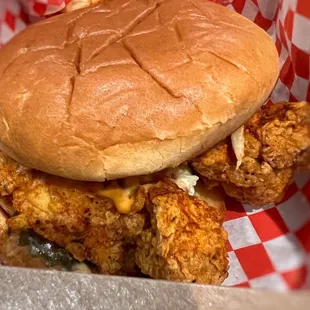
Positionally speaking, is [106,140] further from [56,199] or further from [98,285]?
[98,285]

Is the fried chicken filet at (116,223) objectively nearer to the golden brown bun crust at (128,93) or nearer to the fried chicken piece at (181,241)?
the fried chicken piece at (181,241)

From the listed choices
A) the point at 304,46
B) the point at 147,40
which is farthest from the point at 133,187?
the point at 304,46

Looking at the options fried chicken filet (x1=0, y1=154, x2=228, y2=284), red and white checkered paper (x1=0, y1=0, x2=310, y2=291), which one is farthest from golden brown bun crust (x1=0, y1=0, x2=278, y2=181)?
red and white checkered paper (x1=0, y1=0, x2=310, y2=291)

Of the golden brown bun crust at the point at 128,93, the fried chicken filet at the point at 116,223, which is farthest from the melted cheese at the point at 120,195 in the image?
the golden brown bun crust at the point at 128,93

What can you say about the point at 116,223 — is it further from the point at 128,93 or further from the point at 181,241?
the point at 128,93

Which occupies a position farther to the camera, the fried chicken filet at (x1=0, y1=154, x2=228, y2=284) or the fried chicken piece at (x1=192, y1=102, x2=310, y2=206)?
the fried chicken piece at (x1=192, y1=102, x2=310, y2=206)

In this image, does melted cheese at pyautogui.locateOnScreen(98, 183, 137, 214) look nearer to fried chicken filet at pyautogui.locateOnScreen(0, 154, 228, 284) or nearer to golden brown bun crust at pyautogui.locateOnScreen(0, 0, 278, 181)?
fried chicken filet at pyautogui.locateOnScreen(0, 154, 228, 284)

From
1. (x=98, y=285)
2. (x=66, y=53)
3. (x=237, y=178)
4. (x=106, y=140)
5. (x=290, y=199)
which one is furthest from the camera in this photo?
(x=290, y=199)
